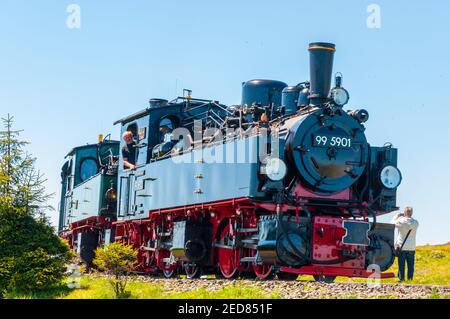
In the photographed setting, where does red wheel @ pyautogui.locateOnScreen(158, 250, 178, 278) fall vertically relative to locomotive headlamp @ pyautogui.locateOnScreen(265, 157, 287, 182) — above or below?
below

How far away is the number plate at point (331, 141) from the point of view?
12.0 m

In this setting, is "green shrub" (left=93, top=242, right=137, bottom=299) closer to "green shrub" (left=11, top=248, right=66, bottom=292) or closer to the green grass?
"green shrub" (left=11, top=248, right=66, bottom=292)

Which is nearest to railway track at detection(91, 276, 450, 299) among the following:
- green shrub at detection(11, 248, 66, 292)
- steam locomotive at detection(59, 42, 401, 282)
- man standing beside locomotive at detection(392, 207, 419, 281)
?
steam locomotive at detection(59, 42, 401, 282)

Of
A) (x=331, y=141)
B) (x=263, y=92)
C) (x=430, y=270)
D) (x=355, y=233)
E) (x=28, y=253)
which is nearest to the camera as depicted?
(x=355, y=233)

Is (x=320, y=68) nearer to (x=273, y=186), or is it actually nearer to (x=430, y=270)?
(x=273, y=186)

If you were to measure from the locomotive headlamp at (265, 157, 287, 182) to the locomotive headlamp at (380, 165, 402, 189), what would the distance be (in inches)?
84.1

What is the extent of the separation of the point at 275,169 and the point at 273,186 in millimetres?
280

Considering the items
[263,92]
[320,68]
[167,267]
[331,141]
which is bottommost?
[167,267]

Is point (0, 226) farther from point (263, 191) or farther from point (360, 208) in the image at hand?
point (360, 208)

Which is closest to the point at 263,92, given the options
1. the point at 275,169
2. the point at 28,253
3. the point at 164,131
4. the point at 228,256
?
the point at 164,131

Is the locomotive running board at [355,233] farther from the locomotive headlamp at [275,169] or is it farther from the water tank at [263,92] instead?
the water tank at [263,92]

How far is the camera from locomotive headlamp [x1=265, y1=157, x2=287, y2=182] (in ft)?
37.9

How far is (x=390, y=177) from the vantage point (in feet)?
41.9

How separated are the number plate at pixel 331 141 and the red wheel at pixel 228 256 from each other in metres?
2.34
